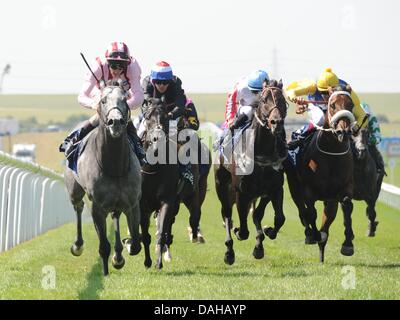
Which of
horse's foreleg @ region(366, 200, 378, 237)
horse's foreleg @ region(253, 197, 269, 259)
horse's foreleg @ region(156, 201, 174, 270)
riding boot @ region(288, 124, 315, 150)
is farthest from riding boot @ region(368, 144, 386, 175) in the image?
horse's foreleg @ region(156, 201, 174, 270)

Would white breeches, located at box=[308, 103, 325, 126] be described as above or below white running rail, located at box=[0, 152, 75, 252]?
above

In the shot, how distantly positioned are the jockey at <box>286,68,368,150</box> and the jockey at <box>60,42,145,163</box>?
223 cm

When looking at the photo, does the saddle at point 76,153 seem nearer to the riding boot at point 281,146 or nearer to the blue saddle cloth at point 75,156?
the blue saddle cloth at point 75,156

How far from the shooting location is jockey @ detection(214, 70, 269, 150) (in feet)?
39.5

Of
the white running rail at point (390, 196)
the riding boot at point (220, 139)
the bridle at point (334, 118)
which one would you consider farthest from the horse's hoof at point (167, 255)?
the white running rail at point (390, 196)

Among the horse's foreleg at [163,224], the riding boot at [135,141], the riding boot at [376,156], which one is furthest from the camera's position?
the riding boot at [376,156]

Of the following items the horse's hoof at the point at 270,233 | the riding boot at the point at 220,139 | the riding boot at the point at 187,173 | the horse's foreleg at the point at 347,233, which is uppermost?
the riding boot at the point at 220,139

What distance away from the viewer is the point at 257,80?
12289 mm

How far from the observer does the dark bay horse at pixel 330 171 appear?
11.5 meters

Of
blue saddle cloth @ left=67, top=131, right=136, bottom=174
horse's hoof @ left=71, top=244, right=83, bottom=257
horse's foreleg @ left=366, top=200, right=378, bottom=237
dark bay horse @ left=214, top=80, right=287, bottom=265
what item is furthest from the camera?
horse's foreleg @ left=366, top=200, right=378, bottom=237

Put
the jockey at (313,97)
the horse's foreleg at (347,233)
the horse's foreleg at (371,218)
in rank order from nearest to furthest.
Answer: the horse's foreleg at (347,233), the jockey at (313,97), the horse's foreleg at (371,218)

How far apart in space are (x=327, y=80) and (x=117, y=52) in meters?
2.74

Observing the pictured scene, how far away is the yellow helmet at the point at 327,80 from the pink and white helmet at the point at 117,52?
2603mm

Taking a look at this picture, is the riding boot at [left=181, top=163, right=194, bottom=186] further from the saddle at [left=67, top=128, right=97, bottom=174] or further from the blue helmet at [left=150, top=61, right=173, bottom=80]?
the saddle at [left=67, top=128, right=97, bottom=174]
